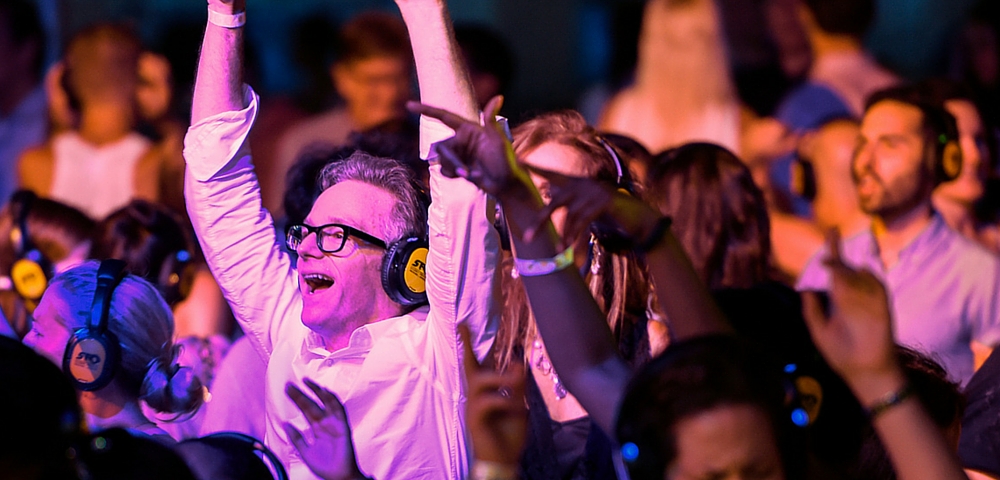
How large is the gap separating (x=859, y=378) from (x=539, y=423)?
82 cm

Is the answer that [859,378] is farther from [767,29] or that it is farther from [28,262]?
[767,29]

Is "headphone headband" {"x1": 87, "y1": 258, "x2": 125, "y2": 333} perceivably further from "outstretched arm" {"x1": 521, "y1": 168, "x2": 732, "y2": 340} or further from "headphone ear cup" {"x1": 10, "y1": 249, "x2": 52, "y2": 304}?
"headphone ear cup" {"x1": 10, "y1": 249, "x2": 52, "y2": 304}

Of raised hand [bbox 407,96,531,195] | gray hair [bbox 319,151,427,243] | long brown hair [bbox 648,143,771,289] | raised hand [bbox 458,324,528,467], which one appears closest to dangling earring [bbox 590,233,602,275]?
gray hair [bbox 319,151,427,243]

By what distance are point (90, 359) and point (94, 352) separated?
0.05ft

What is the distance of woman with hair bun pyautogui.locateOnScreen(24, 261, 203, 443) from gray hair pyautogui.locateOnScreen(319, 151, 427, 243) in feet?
1.51

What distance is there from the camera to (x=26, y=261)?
326cm

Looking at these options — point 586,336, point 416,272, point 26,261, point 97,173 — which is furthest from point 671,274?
point 97,173

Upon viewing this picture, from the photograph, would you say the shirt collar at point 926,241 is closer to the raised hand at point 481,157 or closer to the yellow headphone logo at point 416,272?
the yellow headphone logo at point 416,272

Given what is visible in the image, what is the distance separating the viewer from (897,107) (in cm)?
363

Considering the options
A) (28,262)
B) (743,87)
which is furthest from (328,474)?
(743,87)

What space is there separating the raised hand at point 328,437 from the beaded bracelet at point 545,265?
36 centimetres

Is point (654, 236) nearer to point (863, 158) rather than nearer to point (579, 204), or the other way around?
point (579, 204)

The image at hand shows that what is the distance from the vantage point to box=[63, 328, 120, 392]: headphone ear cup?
6.73 ft

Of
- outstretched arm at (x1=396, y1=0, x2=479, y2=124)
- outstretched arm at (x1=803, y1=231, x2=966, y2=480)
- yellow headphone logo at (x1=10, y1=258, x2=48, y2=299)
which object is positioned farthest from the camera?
yellow headphone logo at (x1=10, y1=258, x2=48, y2=299)
